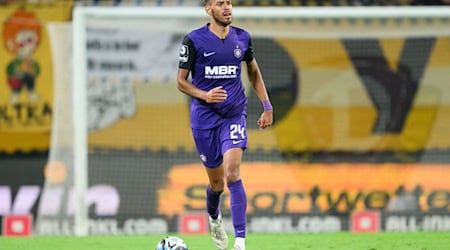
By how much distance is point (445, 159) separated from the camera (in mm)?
15328

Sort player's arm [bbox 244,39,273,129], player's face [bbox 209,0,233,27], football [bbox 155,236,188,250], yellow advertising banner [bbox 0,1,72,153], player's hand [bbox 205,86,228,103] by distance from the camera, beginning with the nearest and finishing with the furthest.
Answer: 1. football [bbox 155,236,188,250]
2. player's hand [bbox 205,86,228,103]
3. player's face [bbox 209,0,233,27]
4. player's arm [bbox 244,39,273,129]
5. yellow advertising banner [bbox 0,1,72,153]

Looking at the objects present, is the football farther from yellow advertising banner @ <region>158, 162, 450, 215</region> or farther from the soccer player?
yellow advertising banner @ <region>158, 162, 450, 215</region>

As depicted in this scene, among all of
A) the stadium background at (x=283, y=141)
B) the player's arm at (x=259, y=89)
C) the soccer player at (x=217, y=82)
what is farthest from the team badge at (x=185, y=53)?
the stadium background at (x=283, y=141)

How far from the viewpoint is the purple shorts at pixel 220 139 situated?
9.27 metres

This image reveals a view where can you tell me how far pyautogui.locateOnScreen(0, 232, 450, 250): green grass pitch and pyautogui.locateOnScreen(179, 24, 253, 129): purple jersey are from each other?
156cm

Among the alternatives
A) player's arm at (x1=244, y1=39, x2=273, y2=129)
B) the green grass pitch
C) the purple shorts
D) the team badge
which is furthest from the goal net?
the team badge

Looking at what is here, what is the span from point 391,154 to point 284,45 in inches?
76.9

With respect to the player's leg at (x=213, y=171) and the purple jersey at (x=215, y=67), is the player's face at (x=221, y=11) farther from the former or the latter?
the player's leg at (x=213, y=171)

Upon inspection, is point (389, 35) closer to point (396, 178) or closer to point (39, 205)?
point (396, 178)

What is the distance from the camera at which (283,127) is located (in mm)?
15500

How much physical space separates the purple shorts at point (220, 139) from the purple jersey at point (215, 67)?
0.17 feet

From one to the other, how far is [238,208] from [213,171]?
765mm

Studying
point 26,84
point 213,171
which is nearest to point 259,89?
point 213,171

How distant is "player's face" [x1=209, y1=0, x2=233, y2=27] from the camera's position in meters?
9.34
